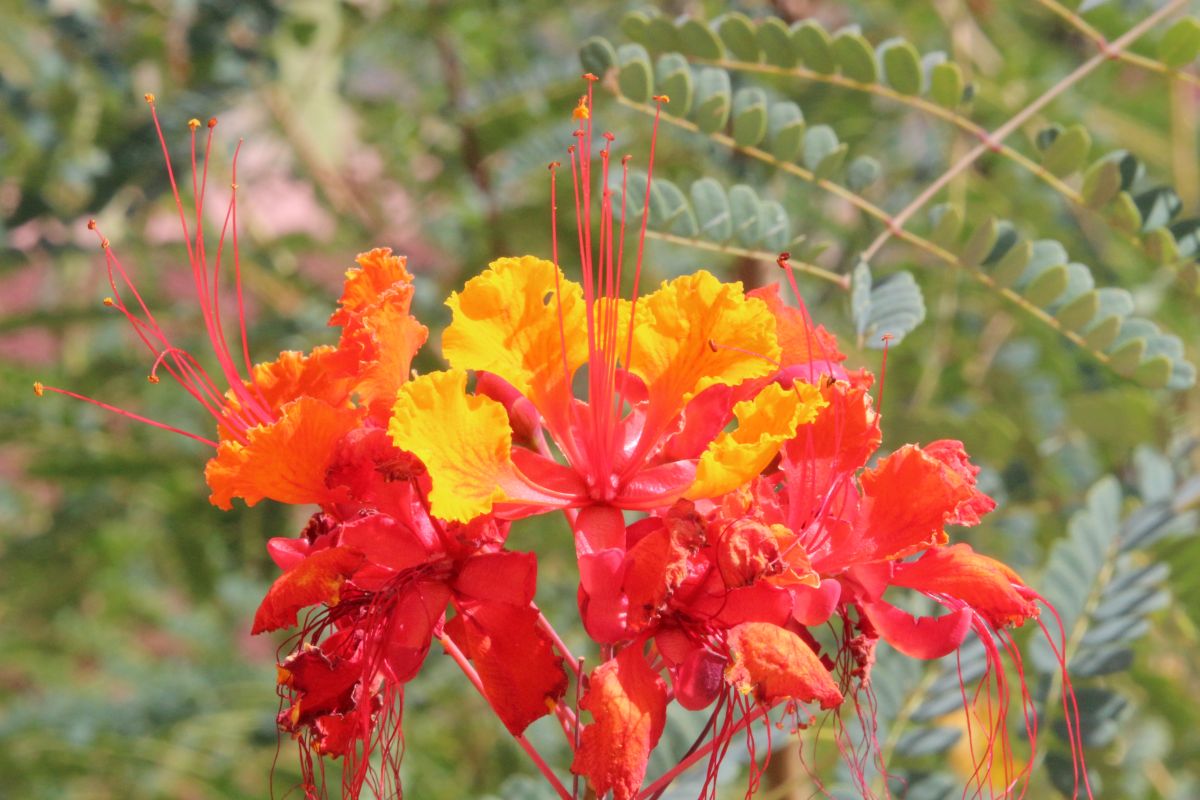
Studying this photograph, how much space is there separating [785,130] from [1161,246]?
0.39 metres

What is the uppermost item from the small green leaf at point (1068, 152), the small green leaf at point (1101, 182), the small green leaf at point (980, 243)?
the small green leaf at point (1068, 152)

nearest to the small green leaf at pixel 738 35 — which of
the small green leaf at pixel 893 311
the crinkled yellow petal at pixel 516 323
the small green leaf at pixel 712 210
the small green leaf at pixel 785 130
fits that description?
the small green leaf at pixel 785 130

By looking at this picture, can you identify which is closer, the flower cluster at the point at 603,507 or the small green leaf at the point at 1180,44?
the flower cluster at the point at 603,507

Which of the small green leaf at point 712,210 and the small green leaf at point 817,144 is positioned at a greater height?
the small green leaf at point 817,144

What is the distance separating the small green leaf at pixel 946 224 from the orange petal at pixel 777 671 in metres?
0.63

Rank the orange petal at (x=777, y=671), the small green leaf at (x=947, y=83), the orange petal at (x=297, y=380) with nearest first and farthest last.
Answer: the orange petal at (x=777, y=671) < the orange petal at (x=297, y=380) < the small green leaf at (x=947, y=83)

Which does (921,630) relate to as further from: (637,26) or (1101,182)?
(637,26)

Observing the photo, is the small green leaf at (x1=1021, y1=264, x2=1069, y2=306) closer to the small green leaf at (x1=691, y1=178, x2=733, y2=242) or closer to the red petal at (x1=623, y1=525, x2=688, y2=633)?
the small green leaf at (x1=691, y1=178, x2=733, y2=242)

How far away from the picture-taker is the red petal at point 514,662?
994 mm

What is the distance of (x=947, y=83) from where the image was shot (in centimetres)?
149

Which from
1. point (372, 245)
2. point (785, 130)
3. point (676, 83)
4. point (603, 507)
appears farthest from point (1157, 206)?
point (372, 245)

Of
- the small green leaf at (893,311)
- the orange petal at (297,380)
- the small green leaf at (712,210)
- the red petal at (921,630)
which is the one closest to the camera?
the red petal at (921,630)

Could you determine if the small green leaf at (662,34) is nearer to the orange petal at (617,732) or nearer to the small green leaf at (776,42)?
the small green leaf at (776,42)

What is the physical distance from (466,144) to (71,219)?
630mm
